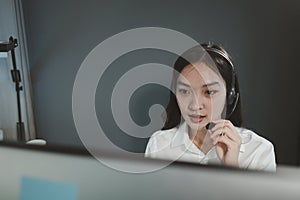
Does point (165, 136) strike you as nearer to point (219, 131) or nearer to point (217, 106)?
point (217, 106)

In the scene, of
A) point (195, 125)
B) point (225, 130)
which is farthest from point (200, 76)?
point (225, 130)

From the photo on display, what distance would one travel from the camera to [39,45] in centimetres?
233

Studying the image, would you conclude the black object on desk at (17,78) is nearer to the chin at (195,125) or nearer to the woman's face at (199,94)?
the woman's face at (199,94)

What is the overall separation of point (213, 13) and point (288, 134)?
83 centimetres

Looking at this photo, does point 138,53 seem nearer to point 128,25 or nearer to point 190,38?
point 128,25

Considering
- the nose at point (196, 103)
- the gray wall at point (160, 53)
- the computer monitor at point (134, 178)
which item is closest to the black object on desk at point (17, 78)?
the gray wall at point (160, 53)

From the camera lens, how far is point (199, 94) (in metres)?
1.04

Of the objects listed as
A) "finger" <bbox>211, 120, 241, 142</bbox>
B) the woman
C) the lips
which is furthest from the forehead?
"finger" <bbox>211, 120, 241, 142</bbox>

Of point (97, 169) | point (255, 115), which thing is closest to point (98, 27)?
point (255, 115)

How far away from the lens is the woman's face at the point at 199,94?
0.97 meters

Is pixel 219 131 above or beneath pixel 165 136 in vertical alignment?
above

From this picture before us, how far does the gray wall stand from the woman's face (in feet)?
3.33

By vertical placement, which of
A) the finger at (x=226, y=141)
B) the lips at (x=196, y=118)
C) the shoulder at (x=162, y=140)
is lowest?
the shoulder at (x=162, y=140)

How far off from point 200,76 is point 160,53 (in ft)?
3.77
